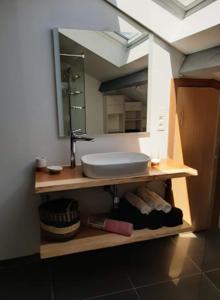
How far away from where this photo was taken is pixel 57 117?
1852 mm

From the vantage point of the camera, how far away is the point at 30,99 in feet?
5.78

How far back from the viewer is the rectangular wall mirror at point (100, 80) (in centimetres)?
180

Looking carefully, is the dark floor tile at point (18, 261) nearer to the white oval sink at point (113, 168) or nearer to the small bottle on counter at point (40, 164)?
the small bottle on counter at point (40, 164)

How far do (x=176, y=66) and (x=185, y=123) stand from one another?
53 centimetres

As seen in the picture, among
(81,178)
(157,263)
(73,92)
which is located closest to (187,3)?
(73,92)

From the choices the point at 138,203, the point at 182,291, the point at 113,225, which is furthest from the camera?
the point at 138,203

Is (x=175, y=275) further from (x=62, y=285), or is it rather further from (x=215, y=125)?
(x=215, y=125)

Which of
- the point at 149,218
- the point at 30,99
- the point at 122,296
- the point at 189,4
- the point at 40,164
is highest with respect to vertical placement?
the point at 189,4

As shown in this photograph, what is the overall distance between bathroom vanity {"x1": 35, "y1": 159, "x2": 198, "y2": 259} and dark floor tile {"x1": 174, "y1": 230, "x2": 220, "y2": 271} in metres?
0.41

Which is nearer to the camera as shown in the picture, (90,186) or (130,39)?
(90,186)

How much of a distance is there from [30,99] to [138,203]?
1216mm

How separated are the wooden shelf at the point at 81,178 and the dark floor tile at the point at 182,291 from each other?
2.75 feet

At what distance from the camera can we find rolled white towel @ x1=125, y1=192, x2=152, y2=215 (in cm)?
190

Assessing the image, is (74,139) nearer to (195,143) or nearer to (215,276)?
(195,143)
